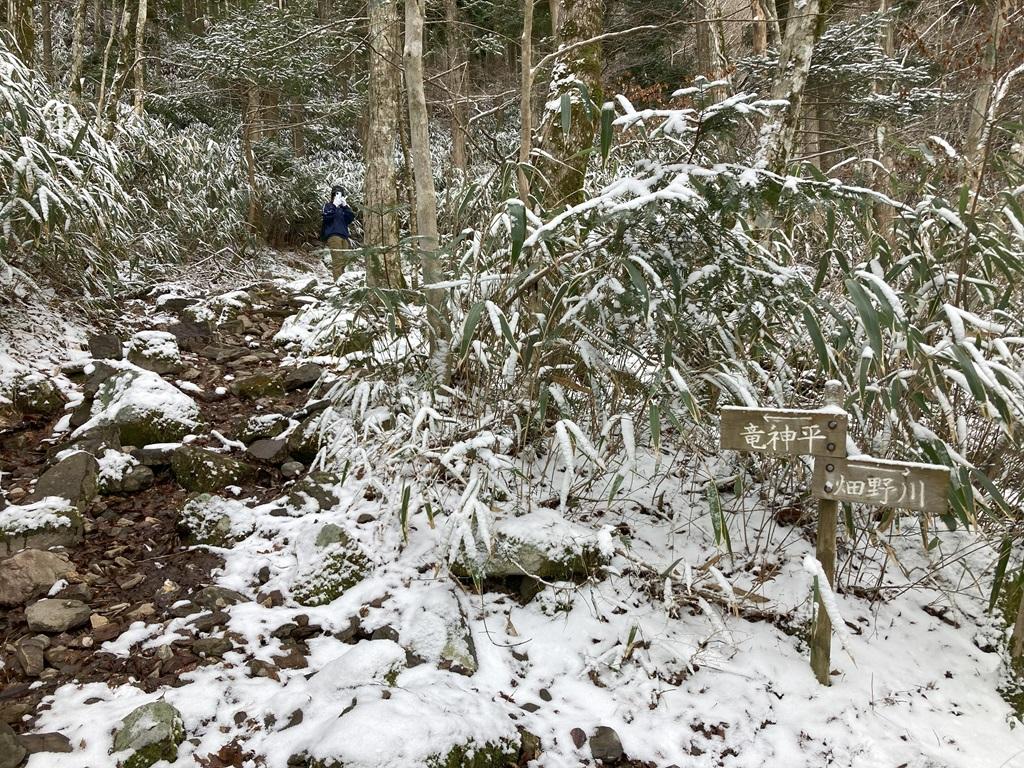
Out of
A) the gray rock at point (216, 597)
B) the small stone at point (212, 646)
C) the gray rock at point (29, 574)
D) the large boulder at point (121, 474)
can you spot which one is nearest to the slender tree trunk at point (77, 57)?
the large boulder at point (121, 474)

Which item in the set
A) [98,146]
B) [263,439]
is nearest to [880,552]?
[263,439]

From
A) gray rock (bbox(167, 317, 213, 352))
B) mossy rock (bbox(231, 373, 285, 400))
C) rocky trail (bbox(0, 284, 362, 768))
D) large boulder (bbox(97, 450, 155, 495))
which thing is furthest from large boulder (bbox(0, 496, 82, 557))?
gray rock (bbox(167, 317, 213, 352))

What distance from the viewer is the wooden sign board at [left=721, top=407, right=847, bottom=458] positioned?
6.25 feet

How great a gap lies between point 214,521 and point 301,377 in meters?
1.49

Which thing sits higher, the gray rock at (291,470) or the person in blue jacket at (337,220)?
the person in blue jacket at (337,220)

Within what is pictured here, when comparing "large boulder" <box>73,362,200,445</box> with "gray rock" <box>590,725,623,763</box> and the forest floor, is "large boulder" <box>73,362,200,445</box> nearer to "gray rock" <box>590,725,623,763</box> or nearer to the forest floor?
the forest floor

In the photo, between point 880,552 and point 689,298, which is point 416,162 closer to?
point 689,298

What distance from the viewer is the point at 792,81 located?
133 inches

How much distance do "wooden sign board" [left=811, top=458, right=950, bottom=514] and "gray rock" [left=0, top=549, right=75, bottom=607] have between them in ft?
9.46

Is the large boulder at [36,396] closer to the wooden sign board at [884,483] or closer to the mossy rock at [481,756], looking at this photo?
the mossy rock at [481,756]

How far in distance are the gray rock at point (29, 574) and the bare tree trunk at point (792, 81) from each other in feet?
12.8

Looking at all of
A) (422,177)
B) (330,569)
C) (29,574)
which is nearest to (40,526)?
(29,574)

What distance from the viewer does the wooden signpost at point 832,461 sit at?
1796 mm

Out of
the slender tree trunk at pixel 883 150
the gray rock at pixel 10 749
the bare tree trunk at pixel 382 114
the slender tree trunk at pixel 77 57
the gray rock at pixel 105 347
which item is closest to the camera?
the gray rock at pixel 10 749
